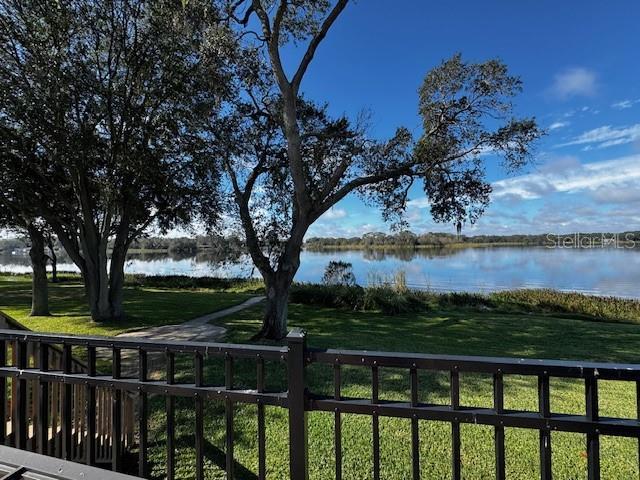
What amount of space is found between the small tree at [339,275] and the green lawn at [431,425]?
8.00 metres

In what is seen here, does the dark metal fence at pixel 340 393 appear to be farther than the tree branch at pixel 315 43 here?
No

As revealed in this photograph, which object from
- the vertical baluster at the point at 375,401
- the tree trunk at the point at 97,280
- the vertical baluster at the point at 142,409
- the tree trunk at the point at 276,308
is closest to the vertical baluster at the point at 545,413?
the vertical baluster at the point at 375,401

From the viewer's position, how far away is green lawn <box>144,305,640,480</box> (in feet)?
10.2

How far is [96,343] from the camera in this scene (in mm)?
2242

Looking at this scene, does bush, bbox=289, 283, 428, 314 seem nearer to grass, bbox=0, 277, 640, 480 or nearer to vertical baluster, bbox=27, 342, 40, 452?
grass, bbox=0, 277, 640, 480

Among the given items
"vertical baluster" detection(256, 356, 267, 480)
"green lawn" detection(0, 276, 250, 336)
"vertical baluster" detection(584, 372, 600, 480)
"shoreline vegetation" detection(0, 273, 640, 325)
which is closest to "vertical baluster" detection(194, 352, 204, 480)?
"vertical baluster" detection(256, 356, 267, 480)

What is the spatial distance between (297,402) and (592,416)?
1.25 meters

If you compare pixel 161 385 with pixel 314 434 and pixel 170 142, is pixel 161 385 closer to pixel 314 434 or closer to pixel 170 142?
pixel 314 434

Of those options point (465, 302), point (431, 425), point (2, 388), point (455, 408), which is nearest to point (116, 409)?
point (2, 388)

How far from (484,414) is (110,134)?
9.71 meters

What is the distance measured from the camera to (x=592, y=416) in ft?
5.18

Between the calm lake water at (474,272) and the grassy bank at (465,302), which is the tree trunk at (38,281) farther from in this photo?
the grassy bank at (465,302)

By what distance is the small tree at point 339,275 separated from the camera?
16422 mm

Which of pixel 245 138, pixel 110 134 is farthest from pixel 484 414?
pixel 110 134
